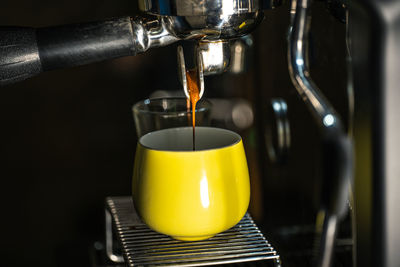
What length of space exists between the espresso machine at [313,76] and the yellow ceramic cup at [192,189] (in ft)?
0.23

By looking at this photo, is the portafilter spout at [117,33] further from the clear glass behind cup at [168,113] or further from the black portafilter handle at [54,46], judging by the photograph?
the clear glass behind cup at [168,113]

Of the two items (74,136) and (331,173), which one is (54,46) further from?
(74,136)

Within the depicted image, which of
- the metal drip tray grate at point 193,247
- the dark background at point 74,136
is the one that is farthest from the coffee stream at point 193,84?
the dark background at point 74,136

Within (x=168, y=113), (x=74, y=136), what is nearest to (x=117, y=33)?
(x=168, y=113)

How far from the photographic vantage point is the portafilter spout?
1.29ft

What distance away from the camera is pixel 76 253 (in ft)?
2.34

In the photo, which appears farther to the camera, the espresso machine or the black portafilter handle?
the black portafilter handle

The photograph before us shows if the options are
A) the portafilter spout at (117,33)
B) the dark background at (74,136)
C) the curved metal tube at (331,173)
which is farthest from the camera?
the dark background at (74,136)

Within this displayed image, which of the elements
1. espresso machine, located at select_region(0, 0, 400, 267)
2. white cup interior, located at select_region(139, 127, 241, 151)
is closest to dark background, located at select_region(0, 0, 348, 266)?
espresso machine, located at select_region(0, 0, 400, 267)

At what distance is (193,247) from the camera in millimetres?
450

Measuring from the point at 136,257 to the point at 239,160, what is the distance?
11 centimetres

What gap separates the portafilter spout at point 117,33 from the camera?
393mm

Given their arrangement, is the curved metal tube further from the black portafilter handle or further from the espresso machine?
the black portafilter handle

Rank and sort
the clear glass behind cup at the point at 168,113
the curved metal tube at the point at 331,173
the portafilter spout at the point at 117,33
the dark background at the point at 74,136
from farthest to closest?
1. the dark background at the point at 74,136
2. the clear glass behind cup at the point at 168,113
3. the portafilter spout at the point at 117,33
4. the curved metal tube at the point at 331,173
